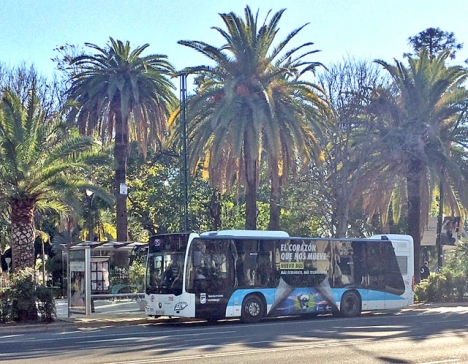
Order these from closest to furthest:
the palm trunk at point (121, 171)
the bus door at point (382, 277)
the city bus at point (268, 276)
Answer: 1. the city bus at point (268, 276)
2. the bus door at point (382, 277)
3. the palm trunk at point (121, 171)

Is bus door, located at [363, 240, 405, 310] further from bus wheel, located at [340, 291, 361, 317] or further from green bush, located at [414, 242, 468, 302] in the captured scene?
green bush, located at [414, 242, 468, 302]

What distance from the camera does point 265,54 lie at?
29250 millimetres

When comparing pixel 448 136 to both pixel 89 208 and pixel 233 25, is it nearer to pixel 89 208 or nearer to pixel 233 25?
pixel 233 25

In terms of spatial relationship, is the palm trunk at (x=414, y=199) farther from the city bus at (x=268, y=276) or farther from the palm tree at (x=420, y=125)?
the city bus at (x=268, y=276)

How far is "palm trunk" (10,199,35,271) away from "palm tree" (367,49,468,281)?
664 inches

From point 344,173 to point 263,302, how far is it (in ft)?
41.3

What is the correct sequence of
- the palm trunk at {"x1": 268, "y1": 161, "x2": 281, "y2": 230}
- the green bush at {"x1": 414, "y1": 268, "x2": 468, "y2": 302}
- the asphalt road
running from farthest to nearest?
the green bush at {"x1": 414, "y1": 268, "x2": 468, "y2": 302}, the palm trunk at {"x1": 268, "y1": 161, "x2": 281, "y2": 230}, the asphalt road

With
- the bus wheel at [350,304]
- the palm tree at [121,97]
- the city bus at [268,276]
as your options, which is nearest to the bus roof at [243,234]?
the city bus at [268,276]

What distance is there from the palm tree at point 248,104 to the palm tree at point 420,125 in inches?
180

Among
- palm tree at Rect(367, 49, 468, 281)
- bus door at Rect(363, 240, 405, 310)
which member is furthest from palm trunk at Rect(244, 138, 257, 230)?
palm tree at Rect(367, 49, 468, 281)

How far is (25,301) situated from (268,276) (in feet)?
25.8

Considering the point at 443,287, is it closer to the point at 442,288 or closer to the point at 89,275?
the point at 442,288

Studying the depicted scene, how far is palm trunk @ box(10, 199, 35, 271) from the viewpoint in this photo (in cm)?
2373

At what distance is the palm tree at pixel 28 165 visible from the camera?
913 inches
